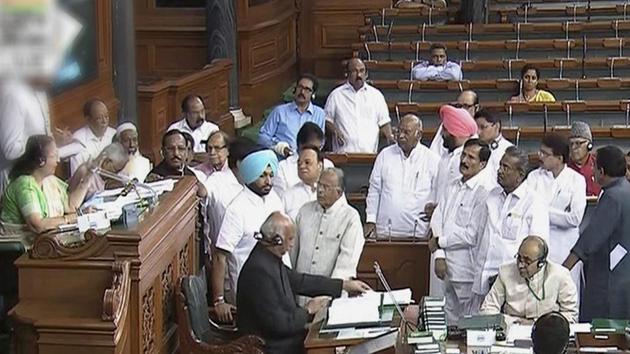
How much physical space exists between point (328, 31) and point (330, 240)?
8926mm

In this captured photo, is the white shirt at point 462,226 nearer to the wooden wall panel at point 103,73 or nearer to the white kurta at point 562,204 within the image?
the white kurta at point 562,204

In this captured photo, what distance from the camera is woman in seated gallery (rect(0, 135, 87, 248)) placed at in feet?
18.1

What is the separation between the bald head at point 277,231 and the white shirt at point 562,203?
1928 millimetres

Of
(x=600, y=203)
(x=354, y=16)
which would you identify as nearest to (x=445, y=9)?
(x=354, y=16)

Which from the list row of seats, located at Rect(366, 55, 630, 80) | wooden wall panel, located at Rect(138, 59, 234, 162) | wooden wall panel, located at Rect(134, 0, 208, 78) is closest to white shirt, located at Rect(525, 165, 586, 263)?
wooden wall panel, located at Rect(138, 59, 234, 162)

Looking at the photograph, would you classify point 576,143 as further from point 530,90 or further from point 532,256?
point 530,90

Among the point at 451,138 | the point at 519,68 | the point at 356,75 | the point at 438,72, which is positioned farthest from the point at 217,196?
the point at 519,68

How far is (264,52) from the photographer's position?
Answer: 13227mm

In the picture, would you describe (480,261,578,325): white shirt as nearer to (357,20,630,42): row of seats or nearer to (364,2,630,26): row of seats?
(357,20,630,42): row of seats

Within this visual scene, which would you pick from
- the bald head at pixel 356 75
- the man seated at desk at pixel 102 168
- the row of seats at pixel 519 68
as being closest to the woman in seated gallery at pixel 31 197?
the man seated at desk at pixel 102 168

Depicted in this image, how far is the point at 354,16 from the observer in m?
14.7

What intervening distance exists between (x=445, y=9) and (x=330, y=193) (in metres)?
8.67

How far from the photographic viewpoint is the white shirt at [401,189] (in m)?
7.27

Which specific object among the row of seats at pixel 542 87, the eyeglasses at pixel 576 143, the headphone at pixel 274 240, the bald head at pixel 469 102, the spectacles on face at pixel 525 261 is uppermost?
A: the bald head at pixel 469 102
